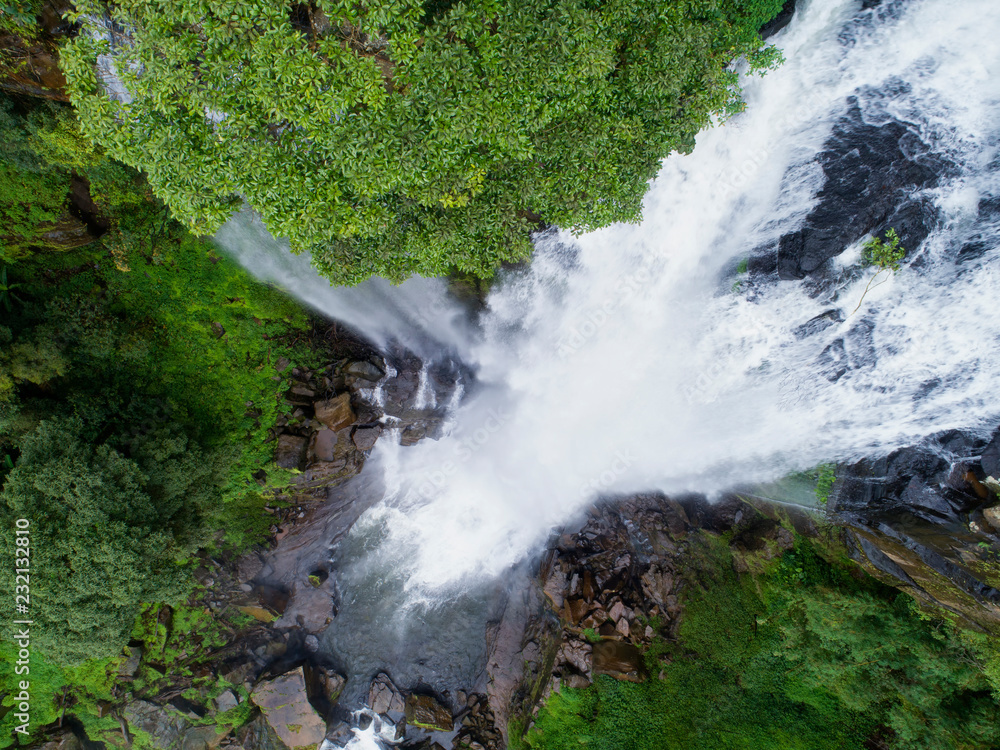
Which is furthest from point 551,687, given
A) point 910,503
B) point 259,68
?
point 259,68

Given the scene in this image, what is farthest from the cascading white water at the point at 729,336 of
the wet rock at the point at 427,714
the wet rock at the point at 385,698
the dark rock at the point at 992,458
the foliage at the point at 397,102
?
the wet rock at the point at 427,714

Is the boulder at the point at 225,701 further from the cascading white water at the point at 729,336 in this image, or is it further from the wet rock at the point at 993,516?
the wet rock at the point at 993,516

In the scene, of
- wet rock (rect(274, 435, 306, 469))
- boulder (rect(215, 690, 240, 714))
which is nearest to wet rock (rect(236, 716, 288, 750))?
boulder (rect(215, 690, 240, 714))

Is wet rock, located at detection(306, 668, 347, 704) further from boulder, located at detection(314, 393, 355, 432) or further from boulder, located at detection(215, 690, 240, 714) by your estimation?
boulder, located at detection(314, 393, 355, 432)

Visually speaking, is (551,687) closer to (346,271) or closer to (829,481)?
(829,481)

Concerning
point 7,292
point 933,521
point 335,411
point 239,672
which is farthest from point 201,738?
point 933,521

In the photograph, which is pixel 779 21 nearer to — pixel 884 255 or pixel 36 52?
pixel 884 255
